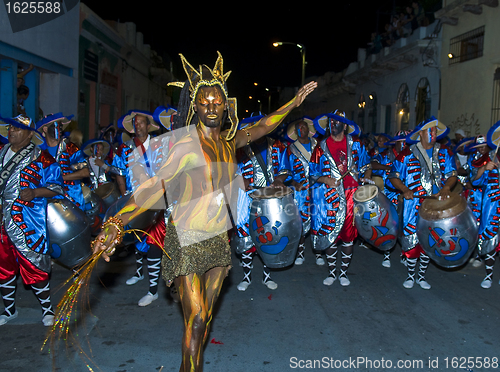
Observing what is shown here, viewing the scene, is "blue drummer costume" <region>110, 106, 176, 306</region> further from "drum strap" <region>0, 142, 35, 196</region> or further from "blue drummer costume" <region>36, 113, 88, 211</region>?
"drum strap" <region>0, 142, 35, 196</region>

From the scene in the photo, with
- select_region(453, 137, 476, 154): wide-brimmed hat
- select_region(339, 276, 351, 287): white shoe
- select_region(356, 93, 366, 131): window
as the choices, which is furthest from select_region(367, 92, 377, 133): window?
select_region(339, 276, 351, 287): white shoe

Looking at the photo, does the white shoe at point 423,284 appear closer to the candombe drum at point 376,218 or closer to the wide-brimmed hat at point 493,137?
the candombe drum at point 376,218

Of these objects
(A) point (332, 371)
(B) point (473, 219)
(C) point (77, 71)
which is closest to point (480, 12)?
(B) point (473, 219)

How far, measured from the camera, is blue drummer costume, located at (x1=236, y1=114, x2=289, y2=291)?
5.84 metres

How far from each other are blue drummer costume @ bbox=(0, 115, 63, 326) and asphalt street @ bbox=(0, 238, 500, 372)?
458mm

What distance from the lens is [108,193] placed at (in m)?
7.40

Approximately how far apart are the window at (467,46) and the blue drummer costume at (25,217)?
1369 cm

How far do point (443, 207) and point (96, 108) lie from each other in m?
14.8

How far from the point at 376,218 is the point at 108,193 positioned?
4202mm

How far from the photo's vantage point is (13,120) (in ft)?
14.9

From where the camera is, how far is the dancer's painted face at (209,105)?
2.94 metres

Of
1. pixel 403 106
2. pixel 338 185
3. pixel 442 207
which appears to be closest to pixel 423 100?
pixel 403 106

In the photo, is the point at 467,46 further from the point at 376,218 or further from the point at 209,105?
the point at 209,105

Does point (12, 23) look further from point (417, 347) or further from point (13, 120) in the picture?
point (417, 347)
